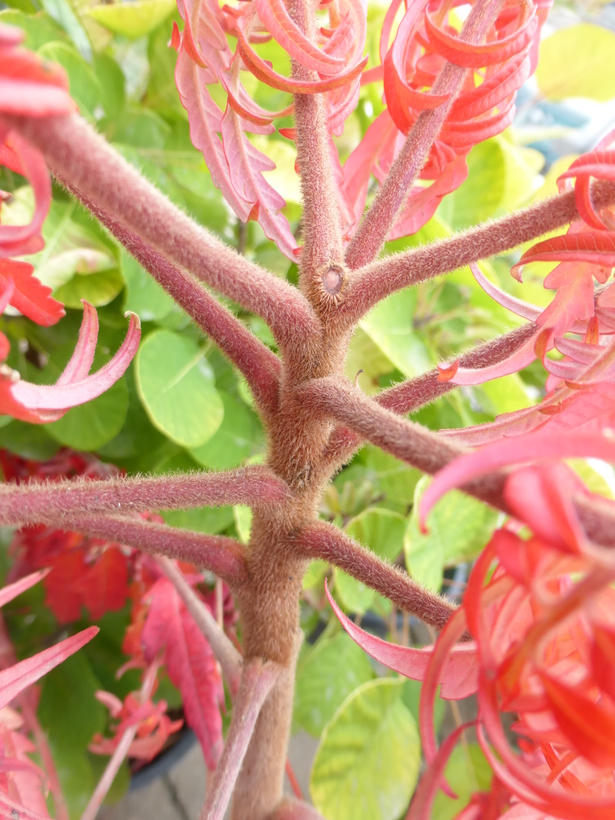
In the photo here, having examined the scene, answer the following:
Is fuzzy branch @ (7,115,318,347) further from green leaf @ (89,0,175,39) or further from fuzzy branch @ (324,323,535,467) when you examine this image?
green leaf @ (89,0,175,39)

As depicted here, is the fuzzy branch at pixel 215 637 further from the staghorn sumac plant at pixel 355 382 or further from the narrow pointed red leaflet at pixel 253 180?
the narrow pointed red leaflet at pixel 253 180

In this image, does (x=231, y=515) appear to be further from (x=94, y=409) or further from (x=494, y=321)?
(x=494, y=321)

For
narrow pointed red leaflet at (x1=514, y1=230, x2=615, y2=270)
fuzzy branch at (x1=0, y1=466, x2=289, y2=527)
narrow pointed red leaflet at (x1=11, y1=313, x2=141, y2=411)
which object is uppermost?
narrow pointed red leaflet at (x1=514, y1=230, x2=615, y2=270)

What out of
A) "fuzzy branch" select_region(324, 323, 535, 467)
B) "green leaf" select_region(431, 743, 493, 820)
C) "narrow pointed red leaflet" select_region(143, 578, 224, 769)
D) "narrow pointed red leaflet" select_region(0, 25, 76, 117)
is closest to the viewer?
"narrow pointed red leaflet" select_region(0, 25, 76, 117)

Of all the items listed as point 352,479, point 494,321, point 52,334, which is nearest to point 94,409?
point 52,334

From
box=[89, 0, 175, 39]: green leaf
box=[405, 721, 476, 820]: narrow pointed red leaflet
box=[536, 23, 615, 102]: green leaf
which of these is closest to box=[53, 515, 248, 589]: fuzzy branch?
box=[405, 721, 476, 820]: narrow pointed red leaflet

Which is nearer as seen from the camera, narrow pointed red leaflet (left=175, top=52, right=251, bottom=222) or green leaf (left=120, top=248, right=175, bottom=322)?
narrow pointed red leaflet (left=175, top=52, right=251, bottom=222)
